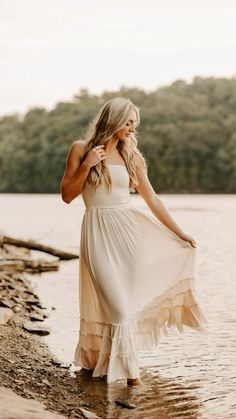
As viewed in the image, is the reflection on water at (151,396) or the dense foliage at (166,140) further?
the dense foliage at (166,140)

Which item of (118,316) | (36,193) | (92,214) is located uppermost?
(92,214)

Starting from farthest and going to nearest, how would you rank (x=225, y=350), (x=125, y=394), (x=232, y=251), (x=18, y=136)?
(x=18, y=136), (x=232, y=251), (x=225, y=350), (x=125, y=394)

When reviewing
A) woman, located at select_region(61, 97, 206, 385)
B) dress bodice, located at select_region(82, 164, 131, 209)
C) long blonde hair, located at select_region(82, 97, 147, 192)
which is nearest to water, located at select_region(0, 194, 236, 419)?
woman, located at select_region(61, 97, 206, 385)

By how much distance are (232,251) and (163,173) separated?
69.5 metres

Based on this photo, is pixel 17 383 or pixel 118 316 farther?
pixel 118 316

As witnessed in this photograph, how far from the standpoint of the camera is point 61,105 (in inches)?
4476

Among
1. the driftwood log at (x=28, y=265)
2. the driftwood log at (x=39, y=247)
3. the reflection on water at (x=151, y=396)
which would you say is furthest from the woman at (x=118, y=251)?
the driftwood log at (x=39, y=247)

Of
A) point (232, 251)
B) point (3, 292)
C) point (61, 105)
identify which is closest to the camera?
point (3, 292)

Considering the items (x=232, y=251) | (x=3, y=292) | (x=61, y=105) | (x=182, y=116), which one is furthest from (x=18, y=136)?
(x=3, y=292)

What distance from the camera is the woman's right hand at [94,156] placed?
20.1 ft

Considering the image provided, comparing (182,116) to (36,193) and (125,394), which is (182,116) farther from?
(125,394)

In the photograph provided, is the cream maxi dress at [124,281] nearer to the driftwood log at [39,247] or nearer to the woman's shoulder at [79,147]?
the woman's shoulder at [79,147]

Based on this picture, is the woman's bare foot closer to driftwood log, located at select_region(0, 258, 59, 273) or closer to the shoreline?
the shoreline

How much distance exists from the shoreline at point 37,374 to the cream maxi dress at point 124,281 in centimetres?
29
